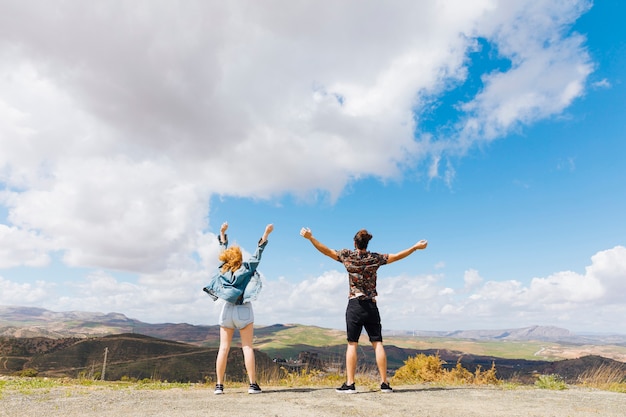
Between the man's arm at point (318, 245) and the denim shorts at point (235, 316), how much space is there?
163 cm

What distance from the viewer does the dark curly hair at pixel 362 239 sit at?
24.5 feet

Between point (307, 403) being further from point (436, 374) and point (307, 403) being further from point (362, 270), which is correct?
point (436, 374)

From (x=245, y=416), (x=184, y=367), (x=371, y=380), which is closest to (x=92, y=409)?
(x=245, y=416)

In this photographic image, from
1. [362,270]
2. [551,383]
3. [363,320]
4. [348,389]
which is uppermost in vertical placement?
[362,270]

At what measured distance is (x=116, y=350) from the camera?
95.1 metres

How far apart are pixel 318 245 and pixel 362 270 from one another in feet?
3.03

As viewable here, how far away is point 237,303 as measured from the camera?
726cm

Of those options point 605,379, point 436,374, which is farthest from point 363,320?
point 605,379

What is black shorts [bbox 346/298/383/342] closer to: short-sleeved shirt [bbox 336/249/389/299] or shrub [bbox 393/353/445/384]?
short-sleeved shirt [bbox 336/249/389/299]

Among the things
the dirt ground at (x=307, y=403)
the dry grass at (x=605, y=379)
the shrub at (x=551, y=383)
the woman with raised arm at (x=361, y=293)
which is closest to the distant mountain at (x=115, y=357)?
the dry grass at (x=605, y=379)

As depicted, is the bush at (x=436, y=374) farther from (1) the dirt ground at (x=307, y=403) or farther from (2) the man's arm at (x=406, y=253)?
(2) the man's arm at (x=406, y=253)

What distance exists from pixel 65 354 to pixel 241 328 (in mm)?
108318

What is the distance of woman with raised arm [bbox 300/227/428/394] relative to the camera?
716 centimetres

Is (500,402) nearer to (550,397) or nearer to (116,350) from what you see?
(550,397)
